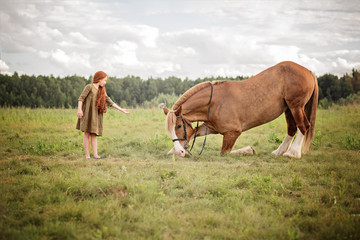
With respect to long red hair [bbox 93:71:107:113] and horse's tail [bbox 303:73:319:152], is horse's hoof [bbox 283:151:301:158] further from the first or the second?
Result: long red hair [bbox 93:71:107:113]

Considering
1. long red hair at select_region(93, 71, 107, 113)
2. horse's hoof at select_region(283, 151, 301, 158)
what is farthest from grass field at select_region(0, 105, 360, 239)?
long red hair at select_region(93, 71, 107, 113)

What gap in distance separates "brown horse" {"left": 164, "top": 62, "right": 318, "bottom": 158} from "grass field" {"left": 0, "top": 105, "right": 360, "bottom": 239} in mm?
504

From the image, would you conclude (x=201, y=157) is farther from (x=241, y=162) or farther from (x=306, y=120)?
(x=306, y=120)

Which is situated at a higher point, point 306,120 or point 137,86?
point 137,86

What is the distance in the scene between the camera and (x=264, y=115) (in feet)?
20.1

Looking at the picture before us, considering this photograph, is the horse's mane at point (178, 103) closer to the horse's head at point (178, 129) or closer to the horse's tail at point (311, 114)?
the horse's head at point (178, 129)

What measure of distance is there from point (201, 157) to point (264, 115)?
1732 millimetres

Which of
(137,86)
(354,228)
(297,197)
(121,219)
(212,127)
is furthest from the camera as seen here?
(137,86)

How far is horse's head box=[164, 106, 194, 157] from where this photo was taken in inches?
230

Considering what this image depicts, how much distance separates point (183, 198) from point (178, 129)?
264cm

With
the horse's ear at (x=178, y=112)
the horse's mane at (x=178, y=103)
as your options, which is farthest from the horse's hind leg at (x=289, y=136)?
the horse's ear at (x=178, y=112)

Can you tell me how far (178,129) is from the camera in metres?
6.04

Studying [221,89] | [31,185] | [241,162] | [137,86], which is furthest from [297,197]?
[137,86]

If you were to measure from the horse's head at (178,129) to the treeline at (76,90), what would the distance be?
15744mm
